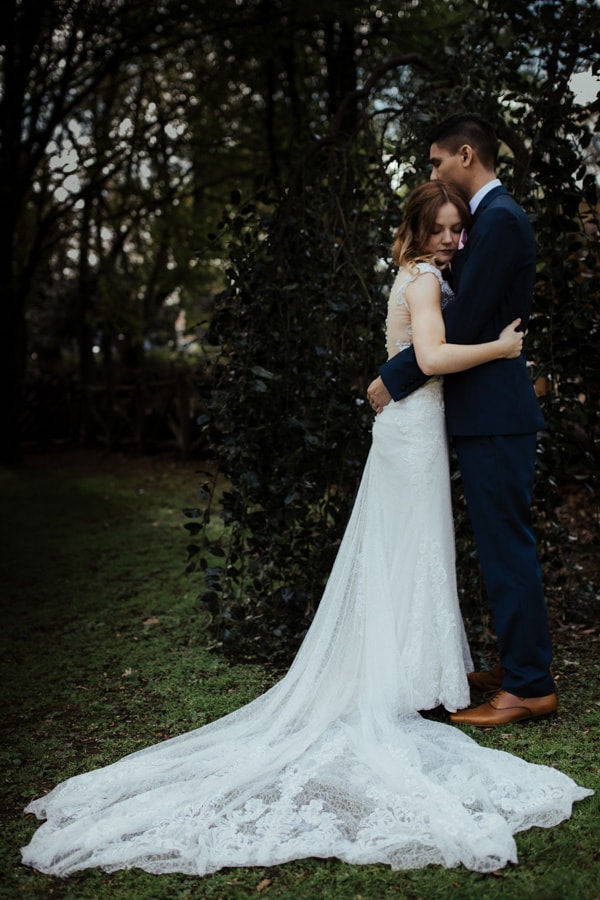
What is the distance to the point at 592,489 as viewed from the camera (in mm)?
4055

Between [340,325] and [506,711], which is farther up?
[340,325]

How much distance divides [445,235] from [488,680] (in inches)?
68.5

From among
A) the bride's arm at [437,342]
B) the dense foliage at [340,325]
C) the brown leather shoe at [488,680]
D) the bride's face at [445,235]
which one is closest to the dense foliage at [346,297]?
the dense foliage at [340,325]

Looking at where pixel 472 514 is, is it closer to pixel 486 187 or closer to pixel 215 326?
pixel 486 187

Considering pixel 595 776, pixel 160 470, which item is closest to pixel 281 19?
pixel 160 470

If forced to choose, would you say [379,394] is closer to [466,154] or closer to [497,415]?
[497,415]

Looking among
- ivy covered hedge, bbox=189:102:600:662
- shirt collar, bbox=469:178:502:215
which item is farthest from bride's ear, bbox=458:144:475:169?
ivy covered hedge, bbox=189:102:600:662

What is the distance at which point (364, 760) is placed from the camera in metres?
2.74

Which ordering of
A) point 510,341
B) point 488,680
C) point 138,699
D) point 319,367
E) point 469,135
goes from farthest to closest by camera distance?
1. point 319,367
2. point 138,699
3. point 488,680
4. point 469,135
5. point 510,341

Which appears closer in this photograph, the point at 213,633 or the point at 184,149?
the point at 213,633

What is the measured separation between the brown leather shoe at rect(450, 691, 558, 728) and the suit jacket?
971mm

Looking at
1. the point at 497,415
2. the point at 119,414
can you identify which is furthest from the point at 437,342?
the point at 119,414

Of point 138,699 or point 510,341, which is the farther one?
point 138,699

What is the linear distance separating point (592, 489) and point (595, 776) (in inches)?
66.4
